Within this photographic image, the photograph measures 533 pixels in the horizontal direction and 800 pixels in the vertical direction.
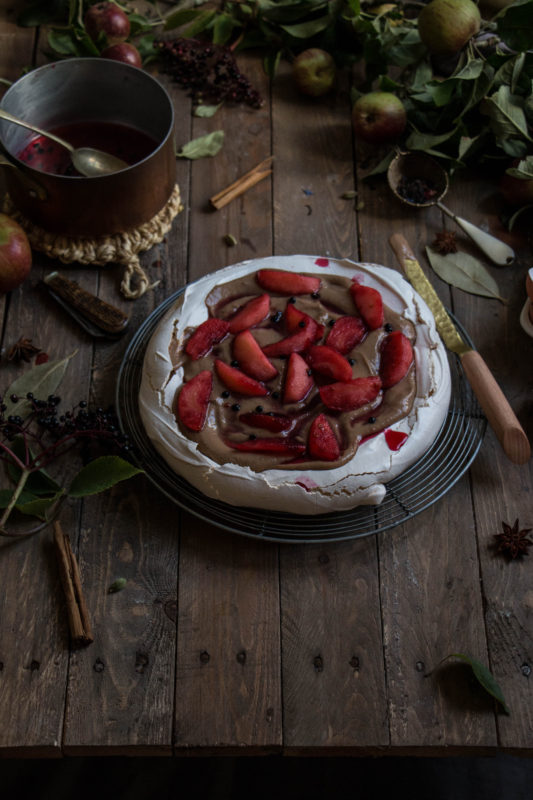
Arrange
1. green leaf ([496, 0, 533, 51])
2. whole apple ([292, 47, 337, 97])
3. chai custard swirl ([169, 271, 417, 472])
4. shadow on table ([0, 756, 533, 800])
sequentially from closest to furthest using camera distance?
chai custard swirl ([169, 271, 417, 472]) → shadow on table ([0, 756, 533, 800]) → green leaf ([496, 0, 533, 51]) → whole apple ([292, 47, 337, 97])

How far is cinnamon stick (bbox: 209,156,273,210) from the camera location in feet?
7.90

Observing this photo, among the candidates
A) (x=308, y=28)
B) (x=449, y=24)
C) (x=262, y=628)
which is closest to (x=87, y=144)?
(x=308, y=28)

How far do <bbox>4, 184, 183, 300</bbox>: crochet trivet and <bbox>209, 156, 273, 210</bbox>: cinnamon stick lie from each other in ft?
0.78

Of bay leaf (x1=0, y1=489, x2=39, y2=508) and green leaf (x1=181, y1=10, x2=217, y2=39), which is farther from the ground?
green leaf (x1=181, y1=10, x2=217, y2=39)

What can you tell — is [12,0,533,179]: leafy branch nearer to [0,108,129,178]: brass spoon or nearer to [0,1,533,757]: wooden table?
[0,108,129,178]: brass spoon

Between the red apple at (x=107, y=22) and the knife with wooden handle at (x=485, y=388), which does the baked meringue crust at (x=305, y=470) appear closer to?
the knife with wooden handle at (x=485, y=388)

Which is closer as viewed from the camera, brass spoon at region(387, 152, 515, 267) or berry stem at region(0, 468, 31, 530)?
berry stem at region(0, 468, 31, 530)

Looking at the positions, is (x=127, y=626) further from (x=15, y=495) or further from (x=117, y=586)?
(x=15, y=495)

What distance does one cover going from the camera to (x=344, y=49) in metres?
2.64

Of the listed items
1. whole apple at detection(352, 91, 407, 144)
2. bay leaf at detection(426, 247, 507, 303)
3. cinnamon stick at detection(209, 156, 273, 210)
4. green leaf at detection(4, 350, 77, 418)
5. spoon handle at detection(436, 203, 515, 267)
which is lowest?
green leaf at detection(4, 350, 77, 418)

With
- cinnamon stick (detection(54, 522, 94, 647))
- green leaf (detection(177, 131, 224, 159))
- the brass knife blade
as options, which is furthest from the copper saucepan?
cinnamon stick (detection(54, 522, 94, 647))

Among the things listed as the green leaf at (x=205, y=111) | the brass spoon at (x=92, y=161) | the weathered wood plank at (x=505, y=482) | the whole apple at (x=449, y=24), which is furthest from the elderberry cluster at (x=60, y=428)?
the whole apple at (x=449, y=24)

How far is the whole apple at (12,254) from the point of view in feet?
6.81

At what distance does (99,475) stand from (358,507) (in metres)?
0.61
